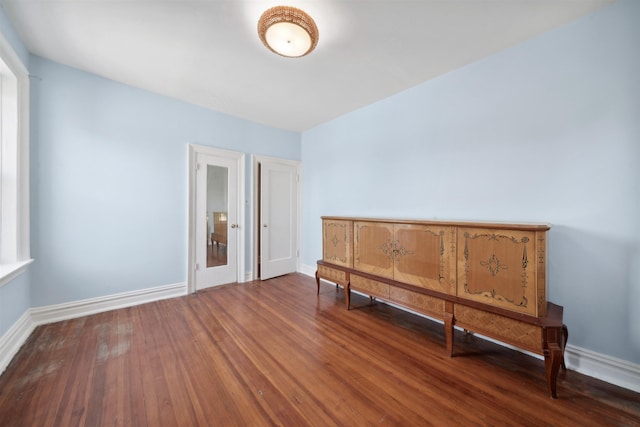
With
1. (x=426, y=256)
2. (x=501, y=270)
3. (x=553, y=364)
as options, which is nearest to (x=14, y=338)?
(x=426, y=256)

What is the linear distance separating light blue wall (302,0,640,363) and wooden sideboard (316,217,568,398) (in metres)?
0.37

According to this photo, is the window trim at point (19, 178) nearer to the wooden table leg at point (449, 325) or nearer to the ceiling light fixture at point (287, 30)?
the ceiling light fixture at point (287, 30)

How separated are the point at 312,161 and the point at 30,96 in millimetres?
3295

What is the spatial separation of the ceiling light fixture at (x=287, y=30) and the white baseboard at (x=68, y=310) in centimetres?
300

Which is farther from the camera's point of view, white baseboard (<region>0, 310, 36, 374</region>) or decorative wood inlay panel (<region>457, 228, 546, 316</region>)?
white baseboard (<region>0, 310, 36, 374</region>)

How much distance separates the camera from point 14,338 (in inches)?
75.5

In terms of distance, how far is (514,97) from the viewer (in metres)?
2.03

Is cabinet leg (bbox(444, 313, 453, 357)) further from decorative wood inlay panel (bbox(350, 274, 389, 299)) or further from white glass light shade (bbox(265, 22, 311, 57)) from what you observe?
white glass light shade (bbox(265, 22, 311, 57))

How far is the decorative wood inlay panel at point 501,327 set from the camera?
5.12ft

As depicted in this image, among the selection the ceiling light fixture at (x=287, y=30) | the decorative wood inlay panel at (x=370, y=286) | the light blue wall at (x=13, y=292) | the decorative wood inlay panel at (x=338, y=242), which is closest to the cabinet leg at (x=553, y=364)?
the decorative wood inlay panel at (x=370, y=286)

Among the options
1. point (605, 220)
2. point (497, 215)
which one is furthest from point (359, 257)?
point (605, 220)

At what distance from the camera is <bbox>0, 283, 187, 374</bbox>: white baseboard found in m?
1.84

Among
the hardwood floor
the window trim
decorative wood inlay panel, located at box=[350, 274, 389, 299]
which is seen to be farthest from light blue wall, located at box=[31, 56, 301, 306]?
decorative wood inlay panel, located at box=[350, 274, 389, 299]

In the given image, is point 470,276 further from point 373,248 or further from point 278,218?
point 278,218
